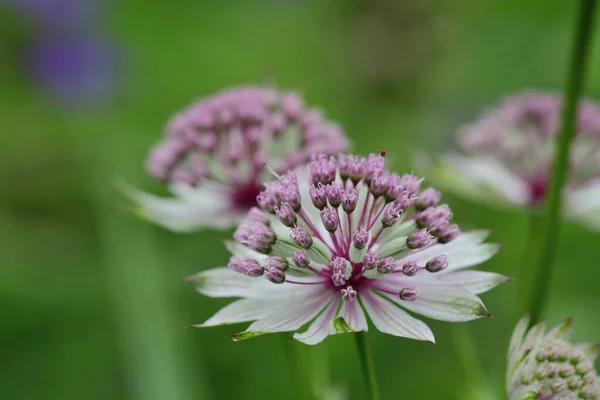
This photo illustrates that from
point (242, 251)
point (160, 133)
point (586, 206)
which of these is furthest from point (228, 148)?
point (160, 133)

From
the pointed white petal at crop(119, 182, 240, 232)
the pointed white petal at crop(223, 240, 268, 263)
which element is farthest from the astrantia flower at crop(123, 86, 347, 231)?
the pointed white petal at crop(223, 240, 268, 263)

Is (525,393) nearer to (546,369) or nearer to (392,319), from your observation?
(546,369)

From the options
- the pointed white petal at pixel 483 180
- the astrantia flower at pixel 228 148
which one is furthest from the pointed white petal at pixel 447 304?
the pointed white petal at pixel 483 180

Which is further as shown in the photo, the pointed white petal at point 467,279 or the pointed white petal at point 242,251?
the pointed white petal at point 242,251

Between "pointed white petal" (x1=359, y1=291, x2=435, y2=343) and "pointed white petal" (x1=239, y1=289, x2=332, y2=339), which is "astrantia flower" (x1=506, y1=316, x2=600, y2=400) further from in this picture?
"pointed white petal" (x1=239, y1=289, x2=332, y2=339)

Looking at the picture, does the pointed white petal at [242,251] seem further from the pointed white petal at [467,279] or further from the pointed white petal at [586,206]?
the pointed white petal at [586,206]

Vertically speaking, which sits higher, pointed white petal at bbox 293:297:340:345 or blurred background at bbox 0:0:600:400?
blurred background at bbox 0:0:600:400
